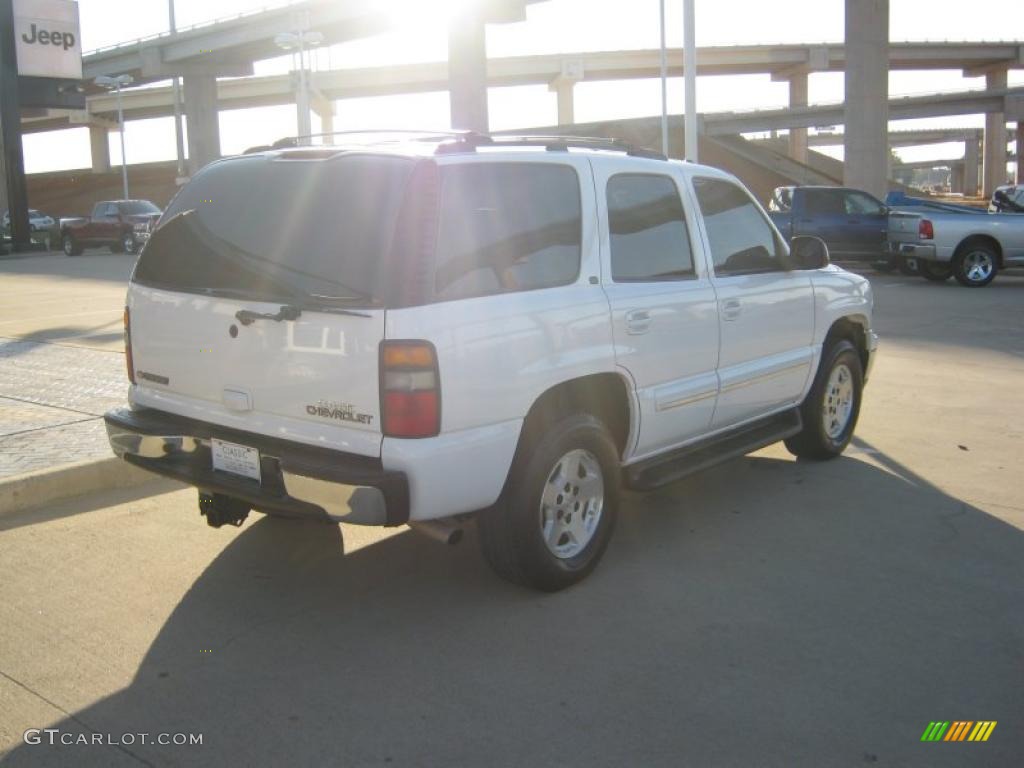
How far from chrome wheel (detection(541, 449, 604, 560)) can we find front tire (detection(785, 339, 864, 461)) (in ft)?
7.84

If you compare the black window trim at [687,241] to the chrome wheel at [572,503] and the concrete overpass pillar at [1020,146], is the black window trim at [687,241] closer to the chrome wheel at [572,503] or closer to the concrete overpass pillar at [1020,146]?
the chrome wheel at [572,503]

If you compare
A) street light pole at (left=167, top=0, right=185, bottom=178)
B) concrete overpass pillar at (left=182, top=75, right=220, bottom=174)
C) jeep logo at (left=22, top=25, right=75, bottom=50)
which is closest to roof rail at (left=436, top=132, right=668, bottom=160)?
jeep logo at (left=22, top=25, right=75, bottom=50)

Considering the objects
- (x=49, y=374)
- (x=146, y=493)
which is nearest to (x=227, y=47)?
(x=49, y=374)

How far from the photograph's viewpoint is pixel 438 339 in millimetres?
3961

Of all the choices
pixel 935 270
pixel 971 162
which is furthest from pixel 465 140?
pixel 971 162

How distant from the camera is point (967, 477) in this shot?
656 cm

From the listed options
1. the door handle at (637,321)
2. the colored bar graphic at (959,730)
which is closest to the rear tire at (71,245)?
the door handle at (637,321)

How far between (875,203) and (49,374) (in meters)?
17.2

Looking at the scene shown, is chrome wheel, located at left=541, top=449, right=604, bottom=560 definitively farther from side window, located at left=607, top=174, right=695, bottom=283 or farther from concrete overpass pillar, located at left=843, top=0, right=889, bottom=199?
concrete overpass pillar, located at left=843, top=0, right=889, bottom=199

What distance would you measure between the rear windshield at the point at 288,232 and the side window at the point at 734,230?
2.14 metres

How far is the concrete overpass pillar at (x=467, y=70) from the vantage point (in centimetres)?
3183

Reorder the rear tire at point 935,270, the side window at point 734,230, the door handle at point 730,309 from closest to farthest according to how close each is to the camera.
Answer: the door handle at point 730,309 < the side window at point 734,230 < the rear tire at point 935,270

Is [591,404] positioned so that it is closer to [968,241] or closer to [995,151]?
[968,241]

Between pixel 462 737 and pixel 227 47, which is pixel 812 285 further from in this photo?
pixel 227 47
